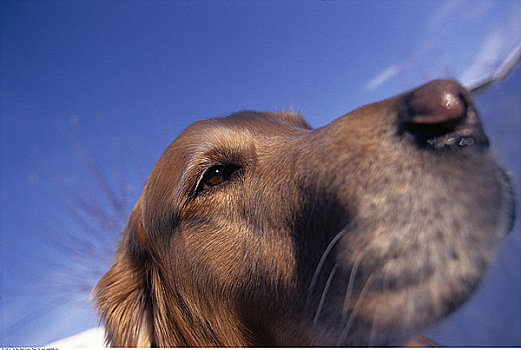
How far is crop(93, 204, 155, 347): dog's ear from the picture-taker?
2.76 metres

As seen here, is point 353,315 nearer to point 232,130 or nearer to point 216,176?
point 216,176

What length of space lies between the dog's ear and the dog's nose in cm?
231

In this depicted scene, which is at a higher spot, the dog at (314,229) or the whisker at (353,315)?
the dog at (314,229)

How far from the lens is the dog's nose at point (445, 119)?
1572mm

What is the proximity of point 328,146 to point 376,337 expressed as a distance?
100 centimetres

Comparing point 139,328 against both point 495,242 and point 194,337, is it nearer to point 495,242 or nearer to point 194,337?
point 194,337

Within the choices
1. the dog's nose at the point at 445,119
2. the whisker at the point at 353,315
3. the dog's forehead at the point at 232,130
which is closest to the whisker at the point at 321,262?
the whisker at the point at 353,315

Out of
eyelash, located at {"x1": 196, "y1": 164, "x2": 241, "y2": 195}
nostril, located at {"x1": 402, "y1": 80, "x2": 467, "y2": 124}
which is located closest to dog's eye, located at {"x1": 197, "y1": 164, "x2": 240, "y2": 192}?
eyelash, located at {"x1": 196, "y1": 164, "x2": 241, "y2": 195}

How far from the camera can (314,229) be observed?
6.63 ft

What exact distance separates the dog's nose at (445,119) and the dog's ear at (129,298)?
2310 millimetres

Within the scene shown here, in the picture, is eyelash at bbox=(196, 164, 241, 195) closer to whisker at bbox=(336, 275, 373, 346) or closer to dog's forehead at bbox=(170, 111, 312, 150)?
dog's forehead at bbox=(170, 111, 312, 150)

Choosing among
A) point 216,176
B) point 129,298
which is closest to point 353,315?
point 216,176

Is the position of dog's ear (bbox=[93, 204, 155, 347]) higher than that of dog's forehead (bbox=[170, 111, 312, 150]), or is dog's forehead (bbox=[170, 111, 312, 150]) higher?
dog's forehead (bbox=[170, 111, 312, 150])

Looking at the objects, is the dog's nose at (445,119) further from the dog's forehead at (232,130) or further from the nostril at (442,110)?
the dog's forehead at (232,130)
